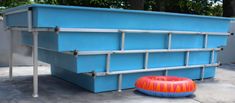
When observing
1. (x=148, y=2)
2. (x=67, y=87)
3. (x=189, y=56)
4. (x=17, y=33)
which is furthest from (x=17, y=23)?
(x=148, y=2)

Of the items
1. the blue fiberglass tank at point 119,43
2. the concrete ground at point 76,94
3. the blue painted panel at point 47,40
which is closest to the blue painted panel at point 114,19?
the blue fiberglass tank at point 119,43

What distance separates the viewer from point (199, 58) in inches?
225

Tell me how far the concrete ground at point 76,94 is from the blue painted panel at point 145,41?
71cm

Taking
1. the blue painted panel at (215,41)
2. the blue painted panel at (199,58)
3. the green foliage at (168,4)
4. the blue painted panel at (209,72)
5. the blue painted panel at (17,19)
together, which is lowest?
the blue painted panel at (209,72)

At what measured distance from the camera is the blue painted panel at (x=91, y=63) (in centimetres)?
421

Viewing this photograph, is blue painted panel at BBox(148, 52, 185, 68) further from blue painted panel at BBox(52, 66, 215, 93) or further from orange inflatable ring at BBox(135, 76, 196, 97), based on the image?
orange inflatable ring at BBox(135, 76, 196, 97)

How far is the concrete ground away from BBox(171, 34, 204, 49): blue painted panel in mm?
718

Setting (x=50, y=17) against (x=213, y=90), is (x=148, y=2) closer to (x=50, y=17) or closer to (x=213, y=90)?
(x=213, y=90)

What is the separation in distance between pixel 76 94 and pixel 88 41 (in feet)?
2.73

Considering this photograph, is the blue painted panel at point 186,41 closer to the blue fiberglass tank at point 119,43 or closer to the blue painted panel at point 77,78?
the blue fiberglass tank at point 119,43

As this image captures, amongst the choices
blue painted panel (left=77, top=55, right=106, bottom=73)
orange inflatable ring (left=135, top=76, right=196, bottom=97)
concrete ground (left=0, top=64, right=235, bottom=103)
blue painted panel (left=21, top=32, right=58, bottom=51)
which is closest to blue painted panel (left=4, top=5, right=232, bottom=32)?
blue painted panel (left=21, top=32, right=58, bottom=51)

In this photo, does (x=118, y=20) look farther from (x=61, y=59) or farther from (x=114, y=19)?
(x=61, y=59)

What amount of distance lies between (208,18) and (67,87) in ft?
9.19

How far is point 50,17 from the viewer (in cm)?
388
